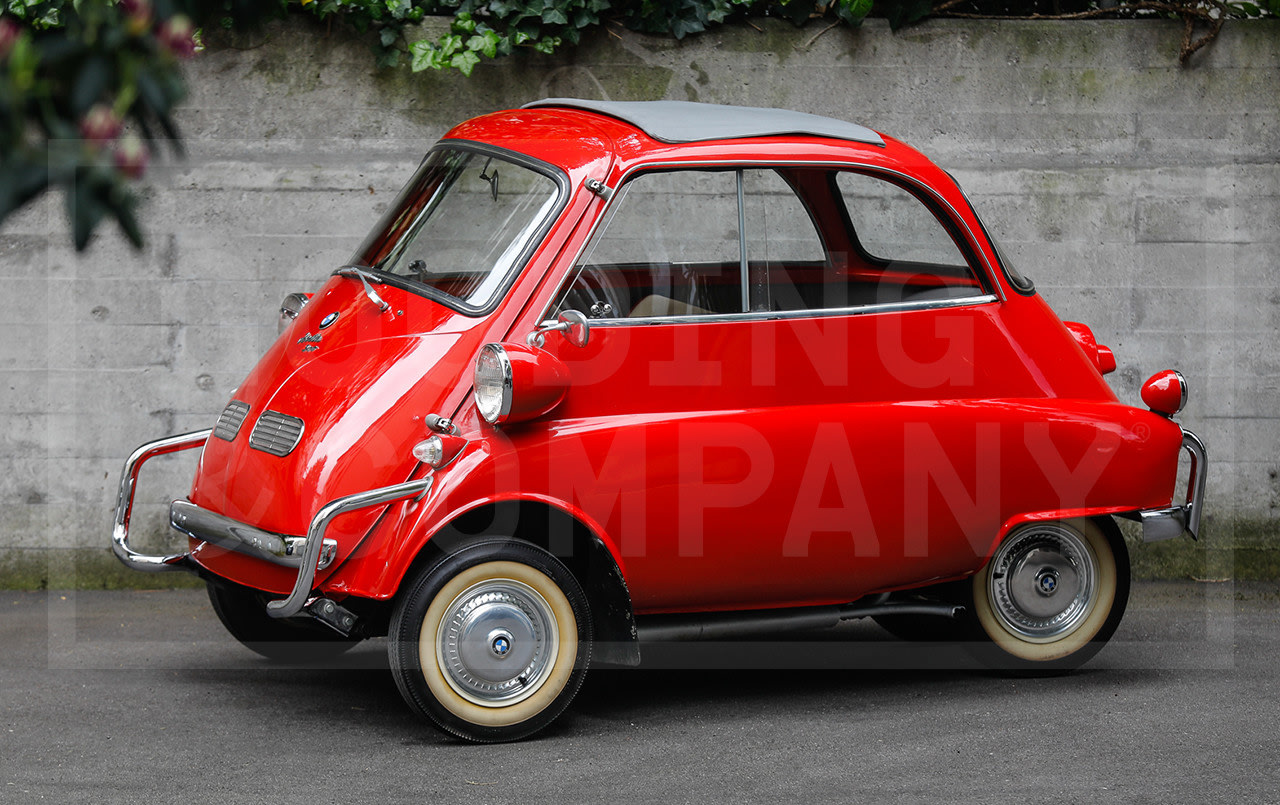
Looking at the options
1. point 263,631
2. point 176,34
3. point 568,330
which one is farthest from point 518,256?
point 176,34

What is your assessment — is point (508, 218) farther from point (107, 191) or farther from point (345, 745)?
point (107, 191)

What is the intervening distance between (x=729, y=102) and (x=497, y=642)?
3.26m

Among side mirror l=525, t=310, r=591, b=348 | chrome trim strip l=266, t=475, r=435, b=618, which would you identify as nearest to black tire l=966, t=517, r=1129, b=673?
side mirror l=525, t=310, r=591, b=348

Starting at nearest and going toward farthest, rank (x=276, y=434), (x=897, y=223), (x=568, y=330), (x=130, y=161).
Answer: (x=130, y=161)
(x=568, y=330)
(x=276, y=434)
(x=897, y=223)

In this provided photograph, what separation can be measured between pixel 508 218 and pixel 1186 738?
2.82 metres

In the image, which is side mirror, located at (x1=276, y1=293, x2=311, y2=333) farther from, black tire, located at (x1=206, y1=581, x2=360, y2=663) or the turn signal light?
the turn signal light

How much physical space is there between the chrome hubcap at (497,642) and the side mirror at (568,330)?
2.55 feet

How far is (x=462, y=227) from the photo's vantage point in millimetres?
5238

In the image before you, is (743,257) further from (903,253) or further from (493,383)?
(493,383)

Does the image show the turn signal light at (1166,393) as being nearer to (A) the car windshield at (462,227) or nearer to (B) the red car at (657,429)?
(B) the red car at (657,429)

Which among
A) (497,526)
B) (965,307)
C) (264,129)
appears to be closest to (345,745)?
(497,526)

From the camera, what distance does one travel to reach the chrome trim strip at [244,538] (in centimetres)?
463

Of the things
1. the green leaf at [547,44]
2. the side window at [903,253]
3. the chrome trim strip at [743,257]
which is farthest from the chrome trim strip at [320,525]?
the green leaf at [547,44]

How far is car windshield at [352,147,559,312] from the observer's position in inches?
196
